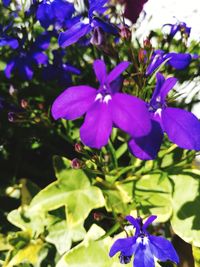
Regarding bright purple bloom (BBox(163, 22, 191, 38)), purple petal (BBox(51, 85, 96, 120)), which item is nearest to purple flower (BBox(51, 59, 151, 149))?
purple petal (BBox(51, 85, 96, 120))

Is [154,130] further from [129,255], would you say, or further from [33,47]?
[33,47]

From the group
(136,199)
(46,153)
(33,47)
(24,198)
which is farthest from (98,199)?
(33,47)

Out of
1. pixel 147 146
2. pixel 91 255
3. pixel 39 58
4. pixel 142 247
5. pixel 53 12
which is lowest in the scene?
pixel 91 255

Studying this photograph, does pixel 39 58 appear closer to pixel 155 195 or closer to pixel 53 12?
pixel 53 12

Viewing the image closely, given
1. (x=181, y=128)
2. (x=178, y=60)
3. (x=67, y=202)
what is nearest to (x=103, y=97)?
(x=181, y=128)

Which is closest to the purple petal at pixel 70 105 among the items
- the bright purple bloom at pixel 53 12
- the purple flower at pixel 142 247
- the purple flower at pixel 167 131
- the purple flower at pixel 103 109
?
the purple flower at pixel 103 109

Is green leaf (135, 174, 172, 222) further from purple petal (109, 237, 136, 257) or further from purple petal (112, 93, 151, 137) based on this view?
purple petal (112, 93, 151, 137)
